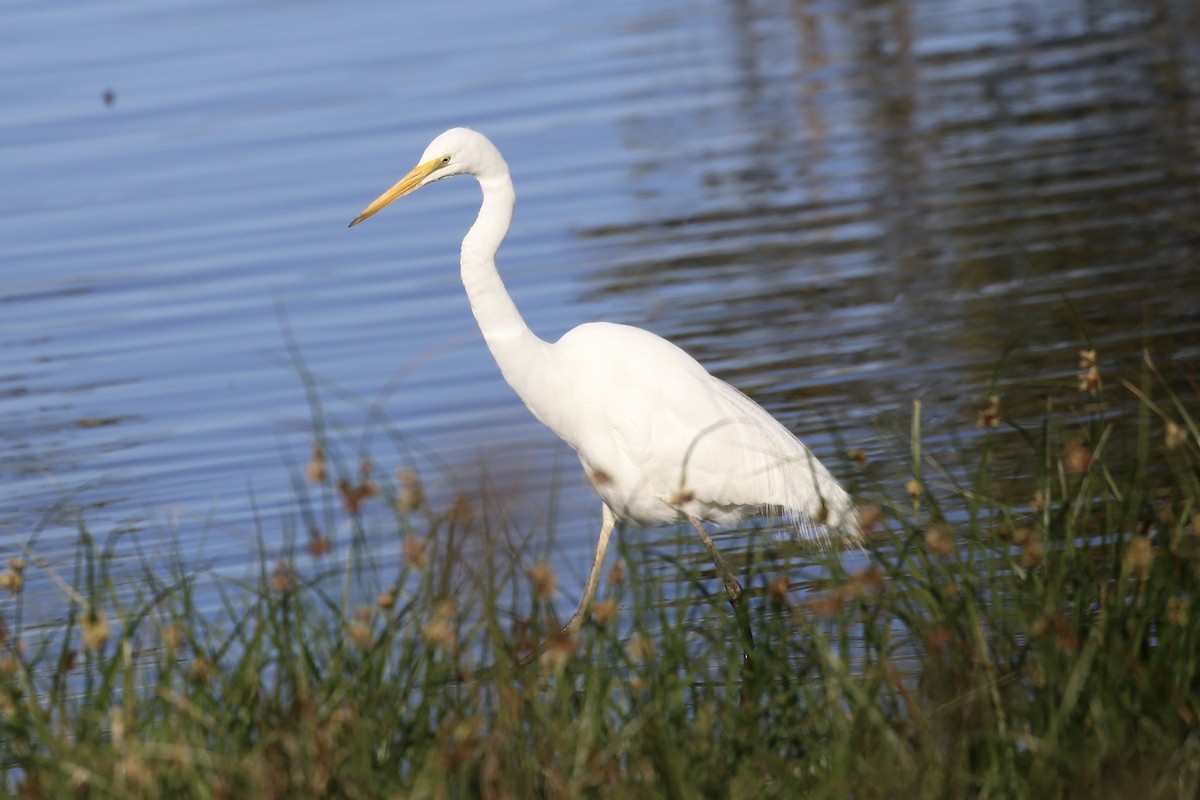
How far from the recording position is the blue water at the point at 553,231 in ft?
22.8

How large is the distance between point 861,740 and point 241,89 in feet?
42.9

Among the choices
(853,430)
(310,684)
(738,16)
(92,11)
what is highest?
(92,11)

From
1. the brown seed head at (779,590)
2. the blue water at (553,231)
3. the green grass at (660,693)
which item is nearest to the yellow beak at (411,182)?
the blue water at (553,231)

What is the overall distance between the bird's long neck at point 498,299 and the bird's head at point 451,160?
0.06 m

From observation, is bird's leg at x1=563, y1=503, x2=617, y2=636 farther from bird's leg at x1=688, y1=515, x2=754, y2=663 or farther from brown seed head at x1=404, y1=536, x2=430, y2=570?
brown seed head at x1=404, y1=536, x2=430, y2=570

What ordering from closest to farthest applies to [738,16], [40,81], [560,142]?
1. [560,142]
2. [40,81]
3. [738,16]

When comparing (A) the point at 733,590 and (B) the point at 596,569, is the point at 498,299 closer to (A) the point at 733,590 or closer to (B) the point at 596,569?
(B) the point at 596,569

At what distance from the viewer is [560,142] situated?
12477 millimetres

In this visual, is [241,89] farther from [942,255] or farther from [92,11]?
[942,255]

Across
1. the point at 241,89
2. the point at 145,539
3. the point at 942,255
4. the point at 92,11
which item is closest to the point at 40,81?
the point at 241,89

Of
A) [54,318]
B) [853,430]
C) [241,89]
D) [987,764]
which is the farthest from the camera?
[241,89]

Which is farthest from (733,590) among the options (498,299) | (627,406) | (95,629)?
(95,629)

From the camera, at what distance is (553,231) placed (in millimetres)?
10219

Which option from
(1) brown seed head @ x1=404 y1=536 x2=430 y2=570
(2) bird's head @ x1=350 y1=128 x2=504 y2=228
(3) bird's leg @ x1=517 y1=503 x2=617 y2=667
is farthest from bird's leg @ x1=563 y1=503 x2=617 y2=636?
(1) brown seed head @ x1=404 y1=536 x2=430 y2=570
